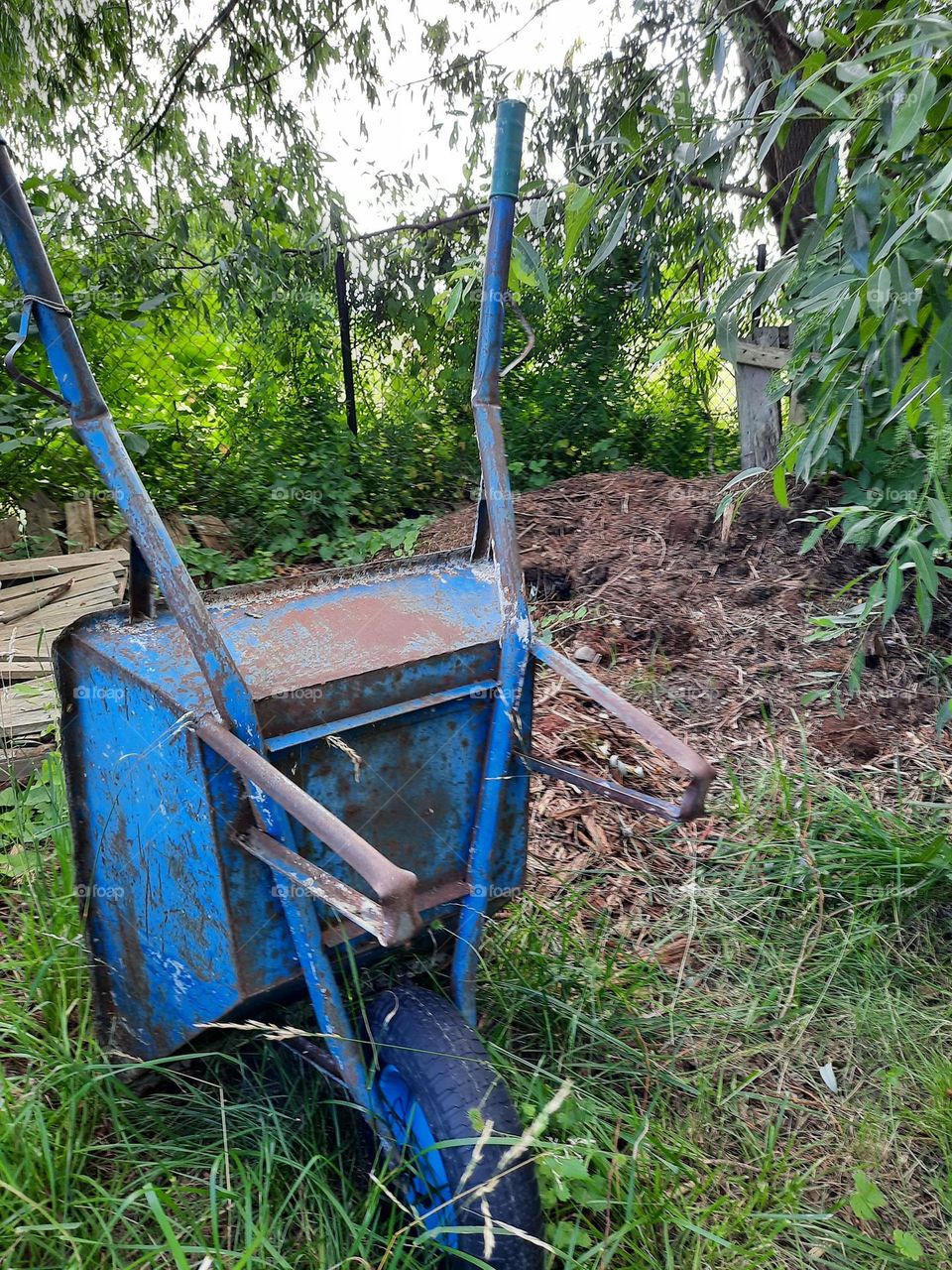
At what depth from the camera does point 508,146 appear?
1.69 meters

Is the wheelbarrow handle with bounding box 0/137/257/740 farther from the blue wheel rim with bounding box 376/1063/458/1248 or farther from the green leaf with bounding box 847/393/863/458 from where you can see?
the green leaf with bounding box 847/393/863/458

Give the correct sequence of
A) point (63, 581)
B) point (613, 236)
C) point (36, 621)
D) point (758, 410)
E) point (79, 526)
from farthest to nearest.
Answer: point (758, 410)
point (79, 526)
point (63, 581)
point (36, 621)
point (613, 236)

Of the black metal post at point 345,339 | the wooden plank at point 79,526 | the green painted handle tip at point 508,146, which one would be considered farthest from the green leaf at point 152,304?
the green painted handle tip at point 508,146

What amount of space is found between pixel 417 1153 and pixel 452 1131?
87 millimetres

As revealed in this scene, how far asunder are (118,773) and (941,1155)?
5.71 ft

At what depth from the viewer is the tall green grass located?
62.1 inches

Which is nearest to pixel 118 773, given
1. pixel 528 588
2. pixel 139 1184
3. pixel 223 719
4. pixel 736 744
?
pixel 223 719

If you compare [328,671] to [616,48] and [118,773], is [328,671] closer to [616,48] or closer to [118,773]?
[118,773]

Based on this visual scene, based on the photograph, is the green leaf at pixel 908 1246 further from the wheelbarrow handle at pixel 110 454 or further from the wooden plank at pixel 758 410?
the wooden plank at pixel 758 410

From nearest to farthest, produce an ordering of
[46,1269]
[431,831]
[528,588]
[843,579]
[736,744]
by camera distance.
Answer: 1. [46,1269]
2. [431,831]
3. [736,744]
4. [843,579]
5. [528,588]

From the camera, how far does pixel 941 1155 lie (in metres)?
1.87

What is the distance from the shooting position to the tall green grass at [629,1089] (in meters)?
1.58

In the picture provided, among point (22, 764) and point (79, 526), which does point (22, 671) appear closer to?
point (22, 764)

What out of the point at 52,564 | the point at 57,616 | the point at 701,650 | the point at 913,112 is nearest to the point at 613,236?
the point at 913,112
